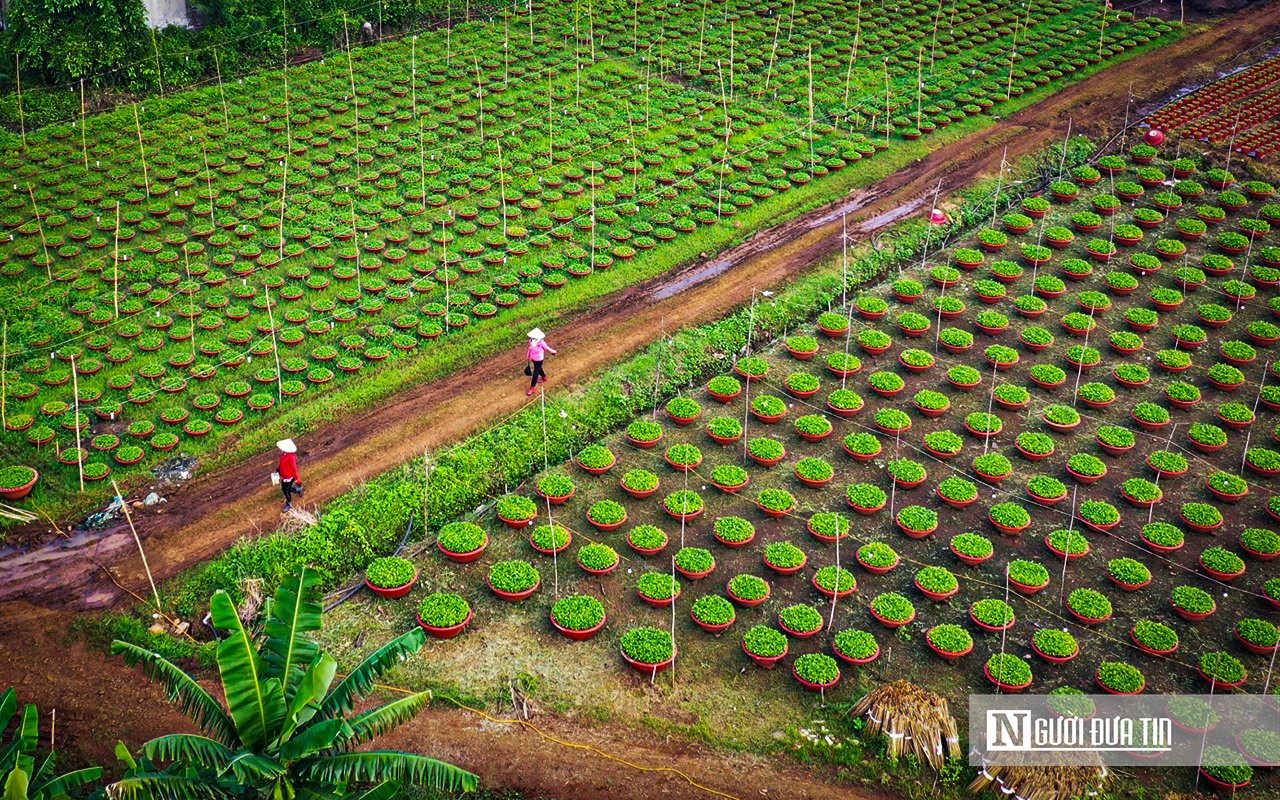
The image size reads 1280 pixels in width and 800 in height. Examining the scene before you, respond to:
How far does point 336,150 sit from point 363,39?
985 centimetres

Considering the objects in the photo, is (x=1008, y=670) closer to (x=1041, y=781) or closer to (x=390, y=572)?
(x=1041, y=781)

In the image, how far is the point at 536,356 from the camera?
23234 millimetres

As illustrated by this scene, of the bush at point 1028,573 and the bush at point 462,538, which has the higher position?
the bush at point 462,538

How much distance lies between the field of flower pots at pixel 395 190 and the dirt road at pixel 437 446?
4.75 feet

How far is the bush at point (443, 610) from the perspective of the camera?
57.4ft

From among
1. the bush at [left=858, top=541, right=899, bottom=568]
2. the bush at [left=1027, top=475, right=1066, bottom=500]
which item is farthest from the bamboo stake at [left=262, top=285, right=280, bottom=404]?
the bush at [left=1027, top=475, right=1066, bottom=500]

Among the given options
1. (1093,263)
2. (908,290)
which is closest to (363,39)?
(908,290)

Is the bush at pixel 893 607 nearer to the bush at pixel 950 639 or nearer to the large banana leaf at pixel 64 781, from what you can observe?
the bush at pixel 950 639

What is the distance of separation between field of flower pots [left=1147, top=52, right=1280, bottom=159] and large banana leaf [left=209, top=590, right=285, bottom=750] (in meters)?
32.3

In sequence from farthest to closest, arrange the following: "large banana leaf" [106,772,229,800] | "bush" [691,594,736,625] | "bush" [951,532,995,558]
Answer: "bush" [951,532,995,558]
"bush" [691,594,736,625]
"large banana leaf" [106,772,229,800]

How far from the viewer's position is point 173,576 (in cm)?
1886

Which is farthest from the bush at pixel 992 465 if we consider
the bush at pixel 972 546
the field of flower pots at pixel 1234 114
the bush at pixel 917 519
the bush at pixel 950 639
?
the field of flower pots at pixel 1234 114

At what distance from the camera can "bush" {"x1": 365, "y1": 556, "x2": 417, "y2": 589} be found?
1828cm

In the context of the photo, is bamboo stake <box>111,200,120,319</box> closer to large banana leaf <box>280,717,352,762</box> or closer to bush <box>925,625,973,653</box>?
large banana leaf <box>280,717,352,762</box>
